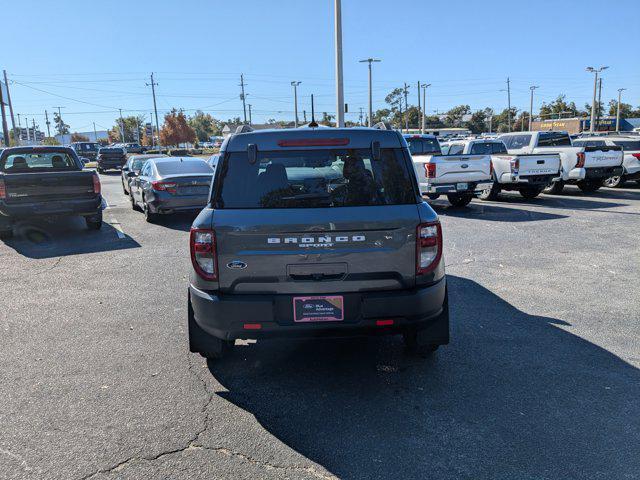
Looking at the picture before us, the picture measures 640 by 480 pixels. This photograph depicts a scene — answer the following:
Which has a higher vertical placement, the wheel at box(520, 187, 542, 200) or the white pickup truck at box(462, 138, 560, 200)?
the white pickup truck at box(462, 138, 560, 200)

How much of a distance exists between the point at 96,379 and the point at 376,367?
7.34 feet

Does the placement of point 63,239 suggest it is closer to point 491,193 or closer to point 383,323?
Result: point 383,323

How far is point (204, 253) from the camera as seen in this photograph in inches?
139

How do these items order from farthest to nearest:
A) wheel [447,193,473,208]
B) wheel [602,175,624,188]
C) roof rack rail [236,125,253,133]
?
wheel [602,175,624,188] → wheel [447,193,473,208] → roof rack rail [236,125,253,133]

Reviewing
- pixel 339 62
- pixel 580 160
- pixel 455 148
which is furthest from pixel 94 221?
pixel 580 160

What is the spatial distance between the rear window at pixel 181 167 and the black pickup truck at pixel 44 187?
188cm

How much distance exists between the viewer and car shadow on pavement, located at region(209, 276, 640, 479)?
2.95 metres

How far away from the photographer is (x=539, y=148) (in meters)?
16.9

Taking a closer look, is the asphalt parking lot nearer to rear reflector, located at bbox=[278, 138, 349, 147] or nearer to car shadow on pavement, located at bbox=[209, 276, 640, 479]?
car shadow on pavement, located at bbox=[209, 276, 640, 479]

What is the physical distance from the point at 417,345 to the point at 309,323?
1.01 meters

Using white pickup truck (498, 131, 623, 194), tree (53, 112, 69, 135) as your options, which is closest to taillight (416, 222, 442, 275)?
white pickup truck (498, 131, 623, 194)

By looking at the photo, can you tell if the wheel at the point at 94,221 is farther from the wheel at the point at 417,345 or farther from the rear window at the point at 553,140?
the rear window at the point at 553,140

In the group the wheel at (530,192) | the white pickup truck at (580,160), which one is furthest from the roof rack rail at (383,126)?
the wheel at (530,192)

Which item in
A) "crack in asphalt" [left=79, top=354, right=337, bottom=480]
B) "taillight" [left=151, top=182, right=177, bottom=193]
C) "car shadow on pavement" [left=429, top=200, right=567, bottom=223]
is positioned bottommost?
"car shadow on pavement" [left=429, top=200, right=567, bottom=223]
